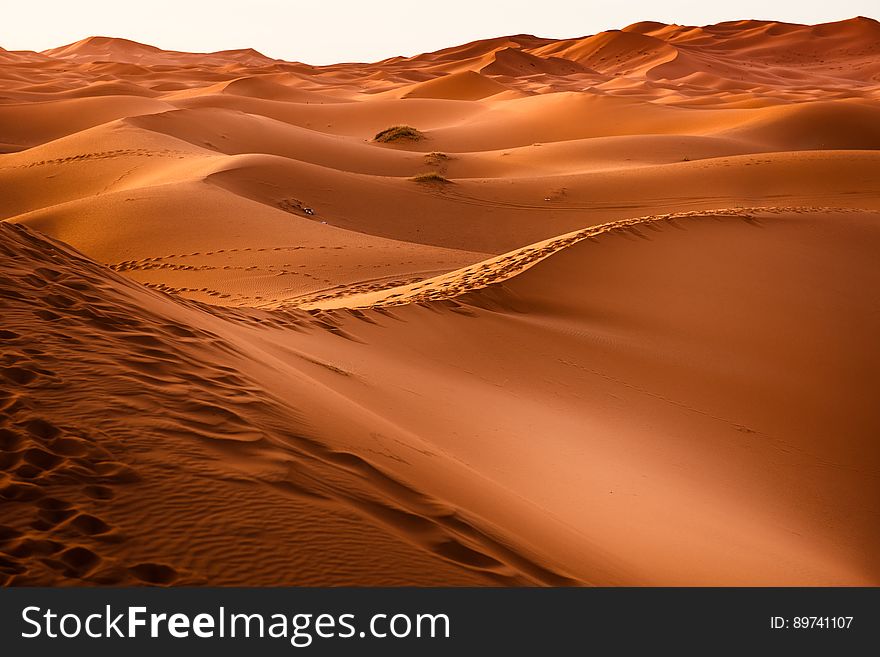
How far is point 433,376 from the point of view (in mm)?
6176

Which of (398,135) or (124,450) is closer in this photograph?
(124,450)

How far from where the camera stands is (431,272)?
11297 millimetres

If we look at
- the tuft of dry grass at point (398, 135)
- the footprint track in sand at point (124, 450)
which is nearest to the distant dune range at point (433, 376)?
the footprint track in sand at point (124, 450)

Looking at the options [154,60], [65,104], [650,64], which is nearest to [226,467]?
[65,104]

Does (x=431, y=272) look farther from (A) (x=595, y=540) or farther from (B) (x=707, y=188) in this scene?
(B) (x=707, y=188)

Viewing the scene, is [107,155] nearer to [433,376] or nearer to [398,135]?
[398,135]

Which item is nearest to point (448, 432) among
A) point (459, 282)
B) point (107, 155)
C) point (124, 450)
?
point (124, 450)

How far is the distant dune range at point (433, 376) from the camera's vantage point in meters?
2.77

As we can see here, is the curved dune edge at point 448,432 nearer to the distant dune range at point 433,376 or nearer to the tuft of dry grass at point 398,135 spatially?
the distant dune range at point 433,376

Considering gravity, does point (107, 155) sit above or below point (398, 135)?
below

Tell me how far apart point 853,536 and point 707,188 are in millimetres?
13690

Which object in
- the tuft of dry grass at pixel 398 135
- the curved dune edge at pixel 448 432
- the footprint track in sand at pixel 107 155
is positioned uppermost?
the tuft of dry grass at pixel 398 135

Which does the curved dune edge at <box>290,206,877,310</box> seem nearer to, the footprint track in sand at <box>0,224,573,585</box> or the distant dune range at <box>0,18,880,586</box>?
the distant dune range at <box>0,18,880,586</box>

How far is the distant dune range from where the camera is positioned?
2768 mm
